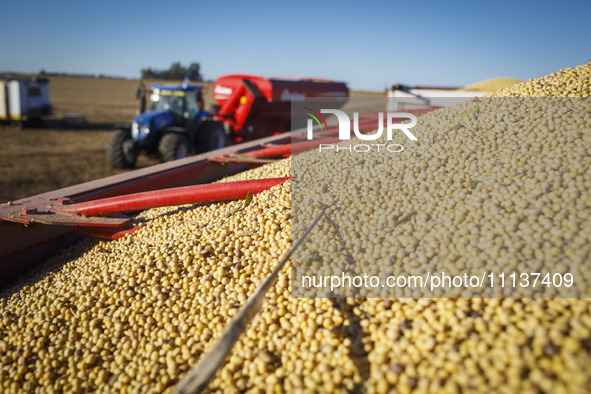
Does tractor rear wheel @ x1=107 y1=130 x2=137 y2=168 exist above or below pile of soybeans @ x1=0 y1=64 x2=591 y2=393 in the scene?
above

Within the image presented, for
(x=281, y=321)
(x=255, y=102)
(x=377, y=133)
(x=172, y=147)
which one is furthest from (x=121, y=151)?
(x=281, y=321)

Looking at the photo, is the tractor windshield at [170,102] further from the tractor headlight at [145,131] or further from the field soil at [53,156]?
the field soil at [53,156]

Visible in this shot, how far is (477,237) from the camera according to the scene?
184cm

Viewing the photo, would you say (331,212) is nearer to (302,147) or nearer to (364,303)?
(364,303)

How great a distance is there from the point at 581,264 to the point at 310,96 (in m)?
9.10

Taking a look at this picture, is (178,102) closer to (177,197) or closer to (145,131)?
(145,131)

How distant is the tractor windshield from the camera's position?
8578mm

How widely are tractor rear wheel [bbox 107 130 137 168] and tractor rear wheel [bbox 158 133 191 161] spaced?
955 millimetres

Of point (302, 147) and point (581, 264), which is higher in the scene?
point (302, 147)

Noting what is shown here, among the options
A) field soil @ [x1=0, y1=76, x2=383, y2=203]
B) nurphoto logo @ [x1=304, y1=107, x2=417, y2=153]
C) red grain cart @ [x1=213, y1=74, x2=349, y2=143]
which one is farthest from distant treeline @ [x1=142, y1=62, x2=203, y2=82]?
nurphoto logo @ [x1=304, y1=107, x2=417, y2=153]

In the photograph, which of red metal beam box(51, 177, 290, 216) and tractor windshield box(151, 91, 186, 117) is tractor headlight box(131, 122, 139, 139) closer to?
tractor windshield box(151, 91, 186, 117)

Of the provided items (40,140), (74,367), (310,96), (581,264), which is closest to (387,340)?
(581,264)

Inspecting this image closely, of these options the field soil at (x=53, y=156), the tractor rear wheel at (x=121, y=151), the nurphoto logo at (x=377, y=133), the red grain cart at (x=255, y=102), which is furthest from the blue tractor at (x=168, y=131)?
the nurphoto logo at (x=377, y=133)

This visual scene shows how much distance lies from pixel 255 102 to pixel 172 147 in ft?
7.89
